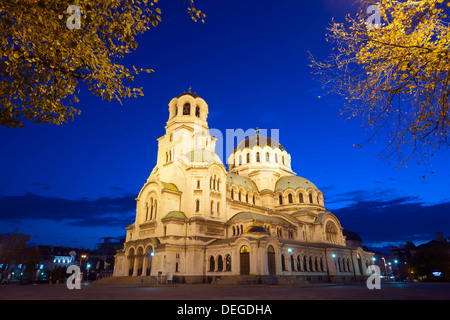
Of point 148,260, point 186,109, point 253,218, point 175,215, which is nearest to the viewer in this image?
point 148,260

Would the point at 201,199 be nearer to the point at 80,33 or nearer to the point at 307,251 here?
the point at 307,251

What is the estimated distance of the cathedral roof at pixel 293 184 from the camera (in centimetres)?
4750

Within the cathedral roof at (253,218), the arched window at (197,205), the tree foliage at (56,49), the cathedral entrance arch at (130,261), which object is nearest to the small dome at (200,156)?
the arched window at (197,205)

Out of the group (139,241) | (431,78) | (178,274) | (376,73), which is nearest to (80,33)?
(376,73)

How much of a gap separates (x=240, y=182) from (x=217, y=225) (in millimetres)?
9976

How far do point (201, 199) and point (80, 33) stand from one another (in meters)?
30.8

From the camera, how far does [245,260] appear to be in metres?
30.8

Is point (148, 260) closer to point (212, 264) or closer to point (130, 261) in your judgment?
point (130, 261)

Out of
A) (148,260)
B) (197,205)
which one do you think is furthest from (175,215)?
(148,260)

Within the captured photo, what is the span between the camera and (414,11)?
7480 millimetres

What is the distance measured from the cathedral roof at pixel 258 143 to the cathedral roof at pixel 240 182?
10119 millimetres

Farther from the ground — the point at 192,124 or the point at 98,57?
the point at 192,124
